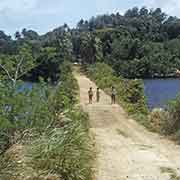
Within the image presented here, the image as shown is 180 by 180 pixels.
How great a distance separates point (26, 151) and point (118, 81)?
27.5 meters

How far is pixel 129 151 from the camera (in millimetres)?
13852

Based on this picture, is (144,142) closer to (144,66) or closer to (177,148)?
(177,148)

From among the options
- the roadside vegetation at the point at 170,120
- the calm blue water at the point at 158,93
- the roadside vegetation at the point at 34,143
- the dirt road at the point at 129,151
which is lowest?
the calm blue water at the point at 158,93

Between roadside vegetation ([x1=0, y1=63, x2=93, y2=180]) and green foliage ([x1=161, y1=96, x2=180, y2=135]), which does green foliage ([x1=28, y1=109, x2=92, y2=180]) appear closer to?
roadside vegetation ([x1=0, y1=63, x2=93, y2=180])

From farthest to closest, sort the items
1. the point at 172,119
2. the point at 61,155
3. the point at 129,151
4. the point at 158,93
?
the point at 158,93
the point at 172,119
the point at 129,151
the point at 61,155

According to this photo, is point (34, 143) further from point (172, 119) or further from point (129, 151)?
point (172, 119)

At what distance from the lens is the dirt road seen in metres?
11.2

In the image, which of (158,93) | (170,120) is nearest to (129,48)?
(158,93)

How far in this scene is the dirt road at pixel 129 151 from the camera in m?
11.2

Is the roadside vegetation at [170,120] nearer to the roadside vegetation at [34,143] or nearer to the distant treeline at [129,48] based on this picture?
the roadside vegetation at [34,143]

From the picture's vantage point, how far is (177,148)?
47.4 ft

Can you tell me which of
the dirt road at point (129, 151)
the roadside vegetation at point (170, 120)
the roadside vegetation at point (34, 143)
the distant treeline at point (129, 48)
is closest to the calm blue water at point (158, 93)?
the distant treeline at point (129, 48)

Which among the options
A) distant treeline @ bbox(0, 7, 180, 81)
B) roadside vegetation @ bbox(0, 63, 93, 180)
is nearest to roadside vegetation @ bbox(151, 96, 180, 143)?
roadside vegetation @ bbox(0, 63, 93, 180)

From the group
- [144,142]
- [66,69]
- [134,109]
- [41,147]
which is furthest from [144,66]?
[41,147]
